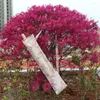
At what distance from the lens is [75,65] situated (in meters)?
5.79

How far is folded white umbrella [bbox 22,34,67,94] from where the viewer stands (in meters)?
4.96

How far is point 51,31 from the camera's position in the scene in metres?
5.20

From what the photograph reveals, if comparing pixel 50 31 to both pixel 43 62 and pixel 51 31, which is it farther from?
pixel 43 62

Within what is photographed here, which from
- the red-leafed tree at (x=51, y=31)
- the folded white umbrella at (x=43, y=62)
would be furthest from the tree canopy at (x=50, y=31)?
the folded white umbrella at (x=43, y=62)

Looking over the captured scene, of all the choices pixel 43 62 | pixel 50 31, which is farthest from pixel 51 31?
pixel 43 62

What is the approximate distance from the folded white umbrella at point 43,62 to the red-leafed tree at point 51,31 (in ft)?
0.71

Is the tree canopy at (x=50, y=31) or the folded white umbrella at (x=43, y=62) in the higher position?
the tree canopy at (x=50, y=31)

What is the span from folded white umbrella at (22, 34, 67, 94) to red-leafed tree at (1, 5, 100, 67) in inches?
8.6

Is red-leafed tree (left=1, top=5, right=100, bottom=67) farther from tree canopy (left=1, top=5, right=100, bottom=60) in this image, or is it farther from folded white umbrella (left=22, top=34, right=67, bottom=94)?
folded white umbrella (left=22, top=34, right=67, bottom=94)

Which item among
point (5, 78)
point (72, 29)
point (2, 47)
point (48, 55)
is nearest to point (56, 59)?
point (48, 55)

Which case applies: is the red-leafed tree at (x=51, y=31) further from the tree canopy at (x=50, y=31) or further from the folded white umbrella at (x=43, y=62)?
the folded white umbrella at (x=43, y=62)

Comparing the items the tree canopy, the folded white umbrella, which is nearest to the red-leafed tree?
the tree canopy

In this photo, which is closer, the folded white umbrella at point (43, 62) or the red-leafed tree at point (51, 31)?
the folded white umbrella at point (43, 62)

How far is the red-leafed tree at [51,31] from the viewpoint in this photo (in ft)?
17.0
